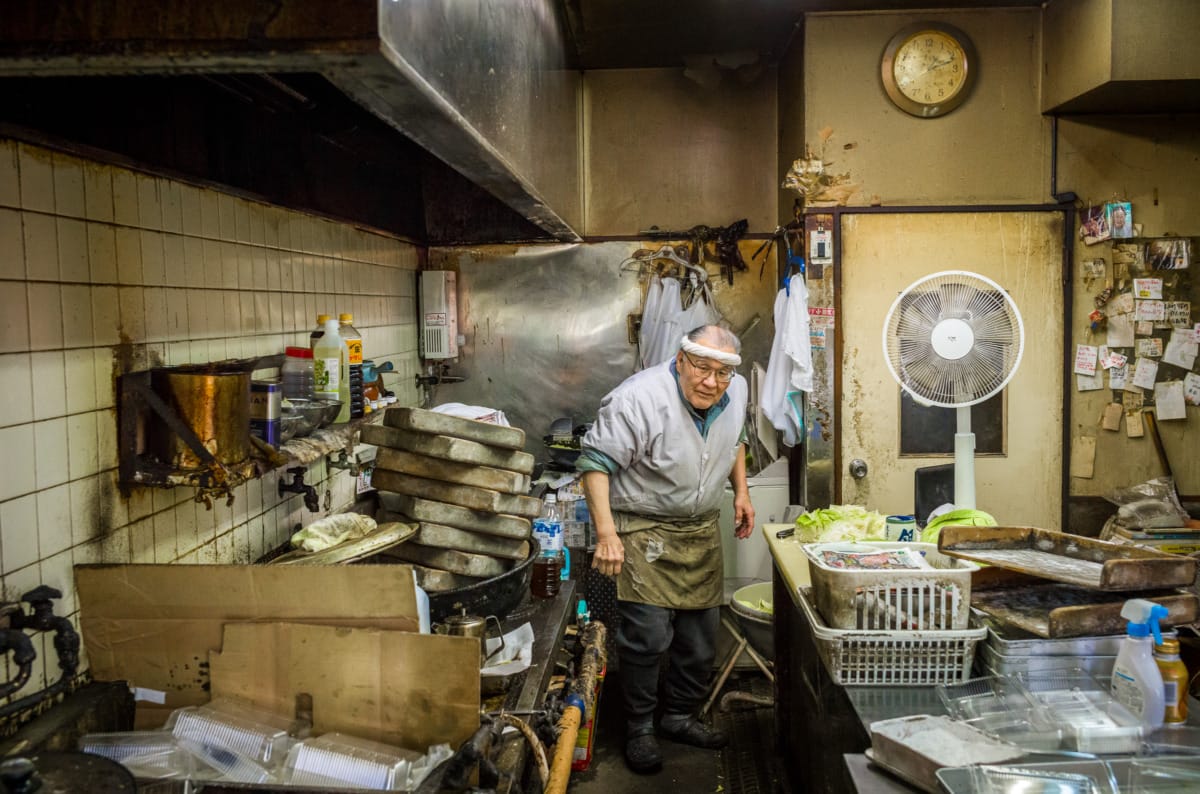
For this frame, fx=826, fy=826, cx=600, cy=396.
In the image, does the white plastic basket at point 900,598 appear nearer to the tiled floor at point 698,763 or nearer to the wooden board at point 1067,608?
the wooden board at point 1067,608

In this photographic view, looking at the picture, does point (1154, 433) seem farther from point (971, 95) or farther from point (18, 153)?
point (18, 153)

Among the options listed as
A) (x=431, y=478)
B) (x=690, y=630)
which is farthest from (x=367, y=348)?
(x=690, y=630)

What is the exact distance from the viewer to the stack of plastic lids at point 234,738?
169 cm

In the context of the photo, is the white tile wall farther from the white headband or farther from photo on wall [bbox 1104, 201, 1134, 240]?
photo on wall [bbox 1104, 201, 1134, 240]

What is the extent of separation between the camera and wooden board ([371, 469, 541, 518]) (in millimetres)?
2621

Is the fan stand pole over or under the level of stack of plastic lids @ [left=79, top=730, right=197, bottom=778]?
over

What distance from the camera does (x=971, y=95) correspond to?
416cm

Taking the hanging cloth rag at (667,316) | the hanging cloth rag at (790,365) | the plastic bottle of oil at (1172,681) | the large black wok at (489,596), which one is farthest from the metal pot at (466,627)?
the hanging cloth rag at (667,316)

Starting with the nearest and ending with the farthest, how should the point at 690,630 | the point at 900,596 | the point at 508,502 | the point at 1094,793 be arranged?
the point at 1094,793, the point at 900,596, the point at 508,502, the point at 690,630

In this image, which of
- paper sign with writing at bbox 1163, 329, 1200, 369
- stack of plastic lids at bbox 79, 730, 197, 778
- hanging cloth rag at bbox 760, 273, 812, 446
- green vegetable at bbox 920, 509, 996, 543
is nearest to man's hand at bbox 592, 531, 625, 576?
green vegetable at bbox 920, 509, 996, 543

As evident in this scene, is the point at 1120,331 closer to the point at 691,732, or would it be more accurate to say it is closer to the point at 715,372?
the point at 715,372

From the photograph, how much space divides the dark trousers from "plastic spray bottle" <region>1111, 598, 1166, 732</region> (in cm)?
204

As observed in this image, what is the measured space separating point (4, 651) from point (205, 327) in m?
1.09

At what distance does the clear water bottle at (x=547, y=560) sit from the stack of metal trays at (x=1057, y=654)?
1433 millimetres
